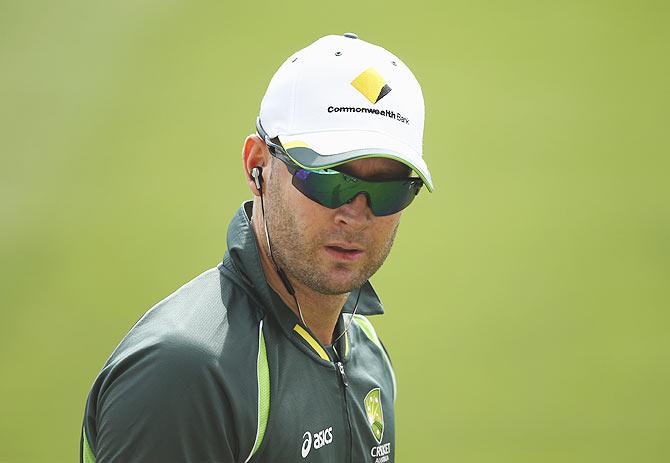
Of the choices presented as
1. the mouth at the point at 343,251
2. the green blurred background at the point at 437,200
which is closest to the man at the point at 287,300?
the mouth at the point at 343,251

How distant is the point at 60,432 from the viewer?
10.2ft

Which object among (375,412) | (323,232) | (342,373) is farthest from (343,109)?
(375,412)

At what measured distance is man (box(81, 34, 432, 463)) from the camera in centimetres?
100

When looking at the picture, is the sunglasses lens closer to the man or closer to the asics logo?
the man

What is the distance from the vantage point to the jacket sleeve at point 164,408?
986 mm

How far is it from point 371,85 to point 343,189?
0.14 m

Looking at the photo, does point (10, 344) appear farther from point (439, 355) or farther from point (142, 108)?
point (439, 355)

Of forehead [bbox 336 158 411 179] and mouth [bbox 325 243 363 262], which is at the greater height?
forehead [bbox 336 158 411 179]

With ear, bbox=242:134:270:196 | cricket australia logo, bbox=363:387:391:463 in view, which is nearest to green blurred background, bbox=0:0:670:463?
cricket australia logo, bbox=363:387:391:463

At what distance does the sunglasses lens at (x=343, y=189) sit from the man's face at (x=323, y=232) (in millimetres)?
11

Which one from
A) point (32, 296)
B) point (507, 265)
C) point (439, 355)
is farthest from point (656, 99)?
point (32, 296)

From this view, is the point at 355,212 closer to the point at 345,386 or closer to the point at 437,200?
the point at 345,386

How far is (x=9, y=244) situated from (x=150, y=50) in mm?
889

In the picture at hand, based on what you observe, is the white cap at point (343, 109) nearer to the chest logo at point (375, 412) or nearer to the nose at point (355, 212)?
the nose at point (355, 212)
